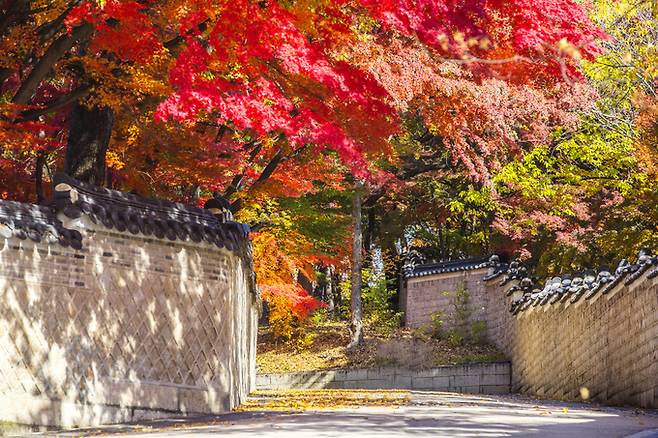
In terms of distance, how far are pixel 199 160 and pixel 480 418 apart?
949 centimetres

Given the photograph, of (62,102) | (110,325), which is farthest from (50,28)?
(110,325)

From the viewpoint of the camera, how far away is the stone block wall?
53.6ft

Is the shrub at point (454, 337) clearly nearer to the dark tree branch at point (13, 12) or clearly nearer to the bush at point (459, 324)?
the bush at point (459, 324)

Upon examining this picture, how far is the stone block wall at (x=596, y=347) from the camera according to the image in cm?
1634

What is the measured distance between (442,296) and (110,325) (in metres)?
24.2

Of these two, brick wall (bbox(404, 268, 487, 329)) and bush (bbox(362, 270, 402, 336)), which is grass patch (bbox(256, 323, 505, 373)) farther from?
bush (bbox(362, 270, 402, 336))

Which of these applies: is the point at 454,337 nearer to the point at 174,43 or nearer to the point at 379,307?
the point at 379,307

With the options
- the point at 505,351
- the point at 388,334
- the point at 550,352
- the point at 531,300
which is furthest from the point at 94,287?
the point at 388,334

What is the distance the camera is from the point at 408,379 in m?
32.1

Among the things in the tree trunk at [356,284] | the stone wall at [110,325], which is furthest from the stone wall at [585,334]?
the stone wall at [110,325]

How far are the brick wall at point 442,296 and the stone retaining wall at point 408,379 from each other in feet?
13.8

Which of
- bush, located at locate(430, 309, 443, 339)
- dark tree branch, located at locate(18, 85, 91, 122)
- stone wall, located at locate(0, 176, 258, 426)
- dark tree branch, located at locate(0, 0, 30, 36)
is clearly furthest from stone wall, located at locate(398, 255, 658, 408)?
dark tree branch, located at locate(0, 0, 30, 36)

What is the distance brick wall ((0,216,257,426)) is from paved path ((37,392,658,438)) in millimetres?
823

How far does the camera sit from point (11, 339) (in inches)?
512
